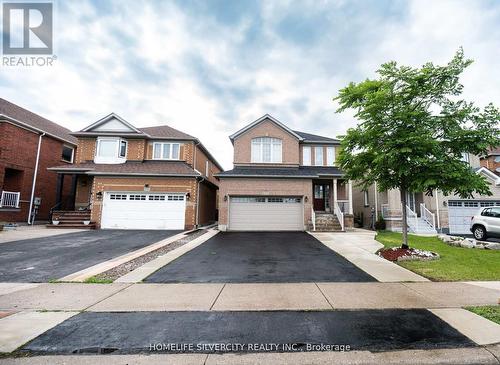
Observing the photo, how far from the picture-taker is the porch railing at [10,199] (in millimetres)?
17125

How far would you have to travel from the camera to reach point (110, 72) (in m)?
14.4

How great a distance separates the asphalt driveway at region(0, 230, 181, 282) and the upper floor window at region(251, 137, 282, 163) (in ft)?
34.7

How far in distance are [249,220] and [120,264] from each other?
10326mm

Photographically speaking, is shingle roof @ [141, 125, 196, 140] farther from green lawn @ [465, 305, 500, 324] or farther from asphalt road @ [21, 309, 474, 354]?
green lawn @ [465, 305, 500, 324]

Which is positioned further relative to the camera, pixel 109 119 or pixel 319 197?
pixel 319 197

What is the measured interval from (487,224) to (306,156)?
38.5 feet

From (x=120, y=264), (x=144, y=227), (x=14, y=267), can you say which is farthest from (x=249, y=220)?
(x=14, y=267)

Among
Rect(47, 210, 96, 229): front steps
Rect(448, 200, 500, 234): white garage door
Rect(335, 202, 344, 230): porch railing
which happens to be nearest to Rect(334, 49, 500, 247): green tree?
Rect(335, 202, 344, 230): porch railing

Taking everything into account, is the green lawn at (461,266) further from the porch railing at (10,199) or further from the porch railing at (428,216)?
the porch railing at (10,199)

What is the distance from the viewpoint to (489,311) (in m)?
4.13

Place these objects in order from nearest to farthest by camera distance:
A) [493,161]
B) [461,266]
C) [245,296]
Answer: [245,296]
[461,266]
[493,161]

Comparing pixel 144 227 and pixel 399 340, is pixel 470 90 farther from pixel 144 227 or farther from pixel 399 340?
pixel 144 227

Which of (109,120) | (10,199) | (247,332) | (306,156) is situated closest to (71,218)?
(10,199)

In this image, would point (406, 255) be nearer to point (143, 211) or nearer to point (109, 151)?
point (143, 211)
